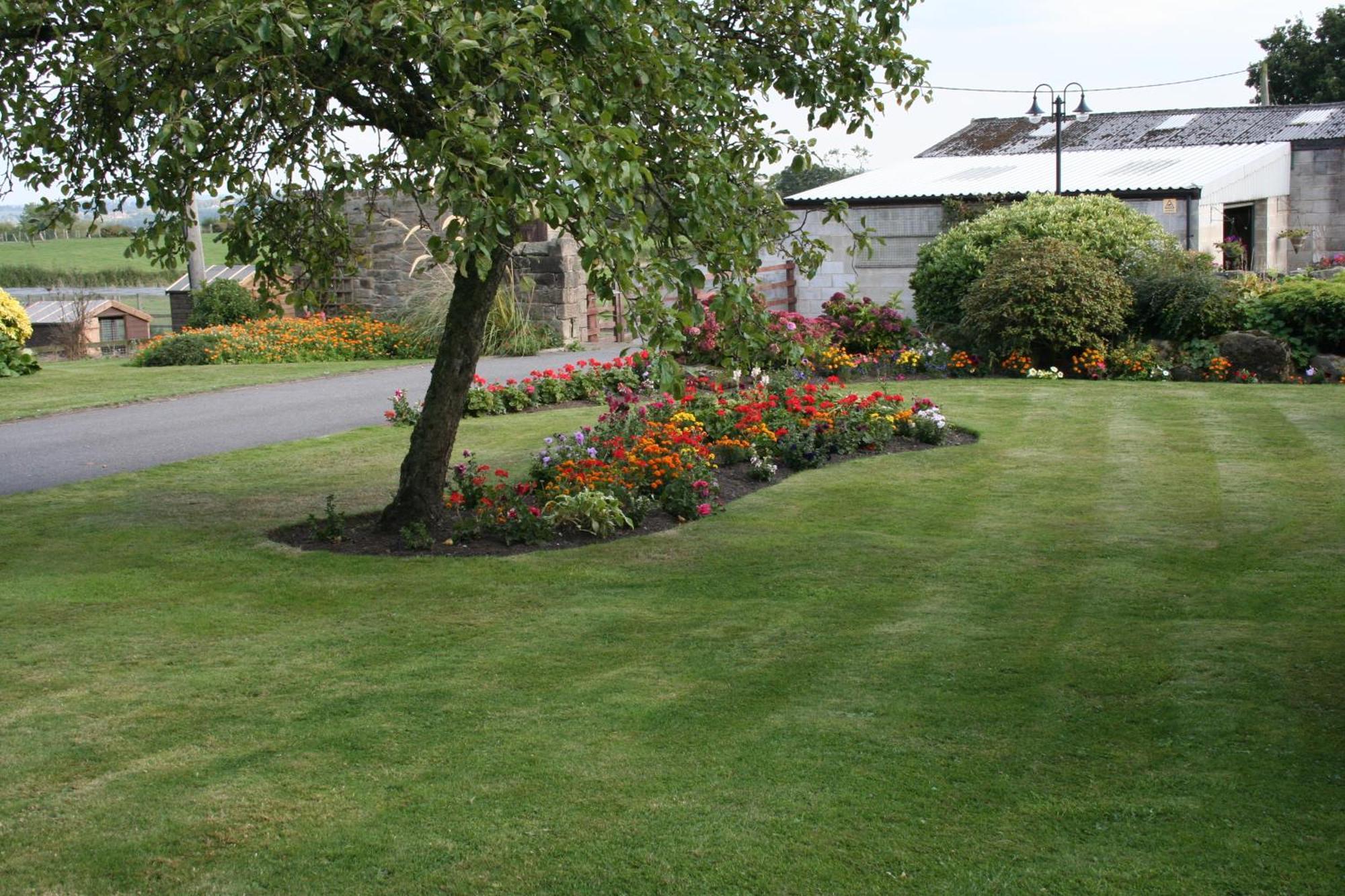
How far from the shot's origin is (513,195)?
5.88 m

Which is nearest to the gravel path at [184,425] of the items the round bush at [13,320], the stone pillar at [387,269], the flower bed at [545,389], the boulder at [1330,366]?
the flower bed at [545,389]

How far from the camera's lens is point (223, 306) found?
25250mm

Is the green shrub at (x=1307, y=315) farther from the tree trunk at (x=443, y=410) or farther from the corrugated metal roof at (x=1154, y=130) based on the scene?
the corrugated metal roof at (x=1154, y=130)

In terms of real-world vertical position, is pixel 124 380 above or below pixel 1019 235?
below

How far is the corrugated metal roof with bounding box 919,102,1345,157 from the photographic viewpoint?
3102 centimetres

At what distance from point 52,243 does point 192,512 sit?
77717mm

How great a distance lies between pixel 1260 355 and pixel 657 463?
1053cm

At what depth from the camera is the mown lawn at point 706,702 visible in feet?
13.8

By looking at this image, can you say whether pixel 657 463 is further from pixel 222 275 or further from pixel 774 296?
pixel 222 275

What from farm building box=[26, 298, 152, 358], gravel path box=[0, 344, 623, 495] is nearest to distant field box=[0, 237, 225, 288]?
farm building box=[26, 298, 152, 358]

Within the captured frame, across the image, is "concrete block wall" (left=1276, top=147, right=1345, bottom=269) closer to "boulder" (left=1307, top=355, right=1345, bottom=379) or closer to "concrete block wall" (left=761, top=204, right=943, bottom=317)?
"concrete block wall" (left=761, top=204, right=943, bottom=317)

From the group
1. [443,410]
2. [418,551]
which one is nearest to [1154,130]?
[443,410]

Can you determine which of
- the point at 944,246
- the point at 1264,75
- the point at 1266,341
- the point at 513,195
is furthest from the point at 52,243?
the point at 513,195

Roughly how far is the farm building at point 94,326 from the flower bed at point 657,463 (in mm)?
17586
